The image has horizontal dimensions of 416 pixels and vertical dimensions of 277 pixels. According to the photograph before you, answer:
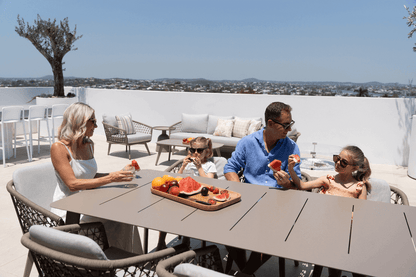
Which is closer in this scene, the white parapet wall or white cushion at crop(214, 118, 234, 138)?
the white parapet wall

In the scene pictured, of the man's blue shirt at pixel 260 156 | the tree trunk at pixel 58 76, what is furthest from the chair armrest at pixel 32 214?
the tree trunk at pixel 58 76

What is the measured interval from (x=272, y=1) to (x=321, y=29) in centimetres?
426

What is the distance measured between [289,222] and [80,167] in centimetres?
149

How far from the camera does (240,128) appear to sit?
6.70 m

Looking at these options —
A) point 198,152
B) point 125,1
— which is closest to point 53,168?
point 198,152

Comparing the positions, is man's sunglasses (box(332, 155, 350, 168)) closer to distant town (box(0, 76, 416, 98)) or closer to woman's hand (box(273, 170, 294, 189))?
woman's hand (box(273, 170, 294, 189))

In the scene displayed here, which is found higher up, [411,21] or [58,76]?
[411,21]

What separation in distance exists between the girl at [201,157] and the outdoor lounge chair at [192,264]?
1025 mm

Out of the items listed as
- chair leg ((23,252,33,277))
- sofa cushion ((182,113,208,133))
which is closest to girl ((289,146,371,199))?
chair leg ((23,252,33,277))

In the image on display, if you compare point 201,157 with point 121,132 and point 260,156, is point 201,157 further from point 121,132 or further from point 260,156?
point 121,132

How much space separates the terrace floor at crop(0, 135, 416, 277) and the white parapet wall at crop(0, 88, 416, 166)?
0.48 metres

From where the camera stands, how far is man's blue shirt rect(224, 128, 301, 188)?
2.45 m

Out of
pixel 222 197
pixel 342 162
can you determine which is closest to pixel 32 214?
pixel 222 197

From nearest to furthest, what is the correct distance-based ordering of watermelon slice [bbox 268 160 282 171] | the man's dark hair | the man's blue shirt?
1. watermelon slice [bbox 268 160 282 171]
2. the man's dark hair
3. the man's blue shirt
